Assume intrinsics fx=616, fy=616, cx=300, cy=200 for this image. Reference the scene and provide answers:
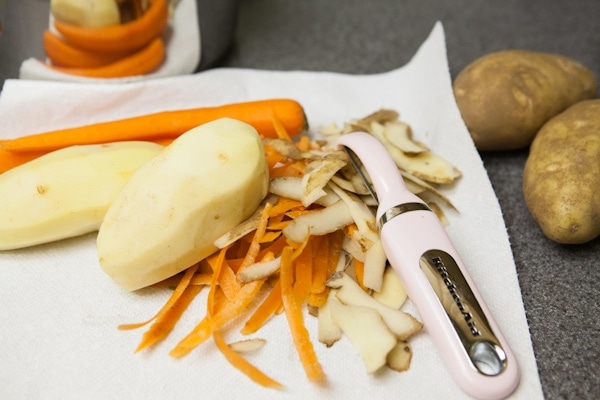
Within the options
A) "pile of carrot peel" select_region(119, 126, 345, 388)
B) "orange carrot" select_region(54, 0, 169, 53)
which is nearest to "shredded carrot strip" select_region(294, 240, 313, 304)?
"pile of carrot peel" select_region(119, 126, 345, 388)

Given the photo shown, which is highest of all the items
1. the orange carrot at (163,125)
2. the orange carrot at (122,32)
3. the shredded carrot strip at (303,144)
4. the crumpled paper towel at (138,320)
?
the orange carrot at (122,32)

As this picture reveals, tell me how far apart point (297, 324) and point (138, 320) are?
0.67 ft

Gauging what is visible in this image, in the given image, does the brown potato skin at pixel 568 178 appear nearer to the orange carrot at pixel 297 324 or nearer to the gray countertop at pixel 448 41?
the gray countertop at pixel 448 41

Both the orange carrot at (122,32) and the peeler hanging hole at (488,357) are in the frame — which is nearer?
the peeler hanging hole at (488,357)

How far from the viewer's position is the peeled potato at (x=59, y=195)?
2.68ft

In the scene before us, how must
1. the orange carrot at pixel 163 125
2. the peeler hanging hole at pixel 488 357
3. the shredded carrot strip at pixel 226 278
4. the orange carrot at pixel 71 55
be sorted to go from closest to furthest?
the peeler hanging hole at pixel 488 357, the shredded carrot strip at pixel 226 278, the orange carrot at pixel 163 125, the orange carrot at pixel 71 55

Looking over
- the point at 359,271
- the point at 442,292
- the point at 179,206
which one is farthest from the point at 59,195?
the point at 442,292

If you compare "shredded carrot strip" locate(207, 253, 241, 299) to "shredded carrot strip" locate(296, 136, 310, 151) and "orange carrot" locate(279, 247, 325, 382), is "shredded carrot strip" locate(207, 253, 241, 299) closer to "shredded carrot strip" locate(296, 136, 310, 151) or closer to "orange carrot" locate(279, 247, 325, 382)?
"orange carrot" locate(279, 247, 325, 382)

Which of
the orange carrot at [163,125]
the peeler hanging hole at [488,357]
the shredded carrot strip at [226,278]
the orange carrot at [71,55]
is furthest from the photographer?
the orange carrot at [71,55]

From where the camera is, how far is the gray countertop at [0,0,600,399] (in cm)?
87

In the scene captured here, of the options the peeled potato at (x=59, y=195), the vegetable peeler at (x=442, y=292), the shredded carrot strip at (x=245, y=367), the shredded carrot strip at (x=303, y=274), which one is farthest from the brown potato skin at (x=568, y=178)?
the peeled potato at (x=59, y=195)

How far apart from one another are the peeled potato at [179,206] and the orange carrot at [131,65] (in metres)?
0.38

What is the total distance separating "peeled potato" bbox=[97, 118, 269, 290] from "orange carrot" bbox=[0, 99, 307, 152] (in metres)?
0.20

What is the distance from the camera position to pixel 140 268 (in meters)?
0.75
